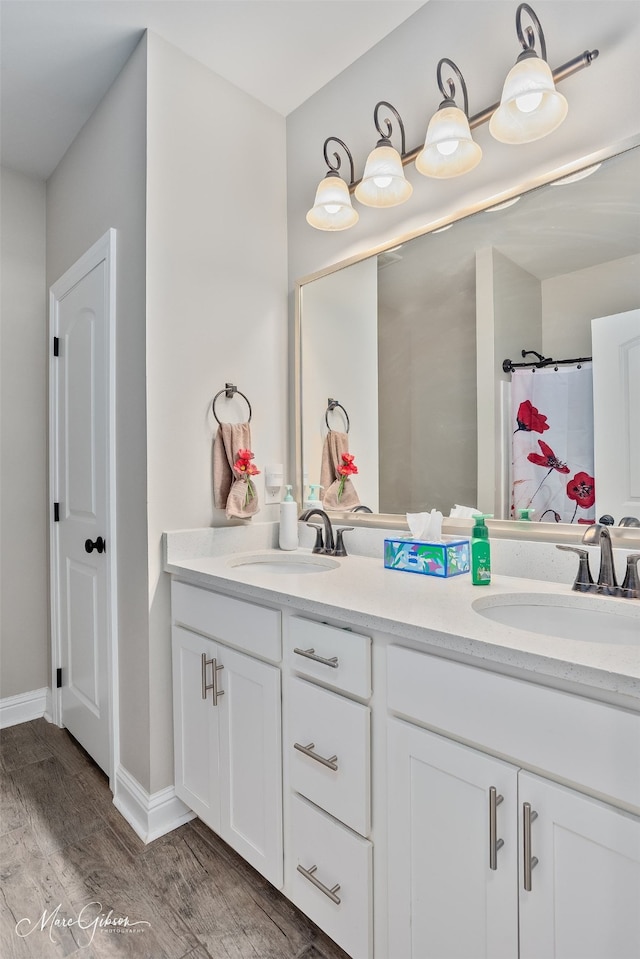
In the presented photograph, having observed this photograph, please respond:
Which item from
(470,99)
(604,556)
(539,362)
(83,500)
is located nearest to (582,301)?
(539,362)

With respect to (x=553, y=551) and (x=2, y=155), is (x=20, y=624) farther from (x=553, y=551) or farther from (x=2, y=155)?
(x=553, y=551)

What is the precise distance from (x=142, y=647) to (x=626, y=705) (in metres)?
1.46

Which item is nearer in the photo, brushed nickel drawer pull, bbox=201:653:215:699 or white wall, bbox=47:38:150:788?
brushed nickel drawer pull, bbox=201:653:215:699

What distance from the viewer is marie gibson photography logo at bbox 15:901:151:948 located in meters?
1.37

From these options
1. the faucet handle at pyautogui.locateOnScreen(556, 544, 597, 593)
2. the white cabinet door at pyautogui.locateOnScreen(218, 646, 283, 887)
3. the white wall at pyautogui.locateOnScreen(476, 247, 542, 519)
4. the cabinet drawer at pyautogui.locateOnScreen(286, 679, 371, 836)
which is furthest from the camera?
the white wall at pyautogui.locateOnScreen(476, 247, 542, 519)

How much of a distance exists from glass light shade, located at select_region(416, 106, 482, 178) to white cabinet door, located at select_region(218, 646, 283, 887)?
4.86 ft

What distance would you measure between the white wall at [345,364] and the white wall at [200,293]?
0.14 metres

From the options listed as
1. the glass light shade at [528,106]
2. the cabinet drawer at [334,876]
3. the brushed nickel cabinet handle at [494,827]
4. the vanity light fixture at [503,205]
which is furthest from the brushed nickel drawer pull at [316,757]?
the glass light shade at [528,106]

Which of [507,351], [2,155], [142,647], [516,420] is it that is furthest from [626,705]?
[2,155]

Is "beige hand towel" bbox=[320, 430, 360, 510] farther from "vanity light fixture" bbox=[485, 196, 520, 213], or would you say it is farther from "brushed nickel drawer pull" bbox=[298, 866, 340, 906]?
"brushed nickel drawer pull" bbox=[298, 866, 340, 906]

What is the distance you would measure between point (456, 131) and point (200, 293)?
3.13ft

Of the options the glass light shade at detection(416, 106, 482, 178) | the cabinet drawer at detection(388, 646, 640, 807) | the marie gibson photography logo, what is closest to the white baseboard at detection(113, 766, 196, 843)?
the marie gibson photography logo

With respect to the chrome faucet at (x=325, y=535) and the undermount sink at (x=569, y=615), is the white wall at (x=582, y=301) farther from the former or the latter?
the chrome faucet at (x=325, y=535)

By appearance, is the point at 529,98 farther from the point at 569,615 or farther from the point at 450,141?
the point at 569,615
